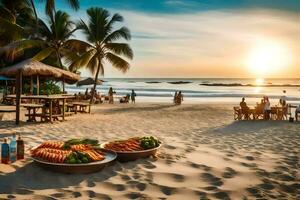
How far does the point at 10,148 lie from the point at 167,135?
17.1 ft

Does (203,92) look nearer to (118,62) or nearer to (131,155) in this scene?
(118,62)

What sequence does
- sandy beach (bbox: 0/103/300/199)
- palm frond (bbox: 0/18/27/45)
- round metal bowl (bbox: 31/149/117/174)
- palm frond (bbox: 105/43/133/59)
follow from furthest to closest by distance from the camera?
palm frond (bbox: 105/43/133/59)
palm frond (bbox: 0/18/27/45)
round metal bowl (bbox: 31/149/117/174)
sandy beach (bbox: 0/103/300/199)

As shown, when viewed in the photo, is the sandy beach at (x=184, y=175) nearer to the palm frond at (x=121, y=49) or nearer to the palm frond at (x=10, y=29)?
the palm frond at (x=10, y=29)

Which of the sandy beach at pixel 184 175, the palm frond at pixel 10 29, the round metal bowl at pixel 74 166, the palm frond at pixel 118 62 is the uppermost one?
the palm frond at pixel 10 29

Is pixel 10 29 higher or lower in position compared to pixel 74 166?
higher

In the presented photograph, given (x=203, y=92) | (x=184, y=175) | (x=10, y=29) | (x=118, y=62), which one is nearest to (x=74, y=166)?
(x=184, y=175)

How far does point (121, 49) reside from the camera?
2361 cm

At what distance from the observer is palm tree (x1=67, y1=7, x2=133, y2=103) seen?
23703 mm

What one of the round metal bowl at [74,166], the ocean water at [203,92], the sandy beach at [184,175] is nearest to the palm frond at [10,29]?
the sandy beach at [184,175]

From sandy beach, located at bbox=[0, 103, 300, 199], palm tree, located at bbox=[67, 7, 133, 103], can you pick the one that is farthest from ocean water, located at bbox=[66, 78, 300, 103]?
sandy beach, located at bbox=[0, 103, 300, 199]

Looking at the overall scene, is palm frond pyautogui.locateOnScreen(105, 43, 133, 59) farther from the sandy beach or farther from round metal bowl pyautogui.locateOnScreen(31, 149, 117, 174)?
round metal bowl pyautogui.locateOnScreen(31, 149, 117, 174)

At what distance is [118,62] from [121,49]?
0.91m

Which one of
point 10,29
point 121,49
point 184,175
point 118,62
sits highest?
point 10,29

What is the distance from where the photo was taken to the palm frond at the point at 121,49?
23562mm
